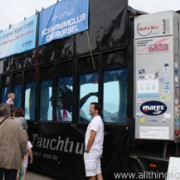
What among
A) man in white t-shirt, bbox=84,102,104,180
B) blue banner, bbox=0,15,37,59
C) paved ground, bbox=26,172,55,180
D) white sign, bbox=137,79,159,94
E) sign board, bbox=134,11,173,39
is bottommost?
paved ground, bbox=26,172,55,180

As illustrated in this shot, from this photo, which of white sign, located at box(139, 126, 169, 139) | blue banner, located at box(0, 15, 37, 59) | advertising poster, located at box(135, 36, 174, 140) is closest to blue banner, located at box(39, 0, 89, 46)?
blue banner, located at box(0, 15, 37, 59)

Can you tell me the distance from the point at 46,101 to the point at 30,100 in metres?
0.77

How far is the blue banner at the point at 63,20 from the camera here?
6.60 meters

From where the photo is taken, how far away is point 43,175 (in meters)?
7.88

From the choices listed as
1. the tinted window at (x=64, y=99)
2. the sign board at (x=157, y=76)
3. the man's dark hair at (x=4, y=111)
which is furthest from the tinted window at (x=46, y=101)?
the sign board at (x=157, y=76)

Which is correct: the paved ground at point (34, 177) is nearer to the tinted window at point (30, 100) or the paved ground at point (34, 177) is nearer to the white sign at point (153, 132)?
the tinted window at point (30, 100)

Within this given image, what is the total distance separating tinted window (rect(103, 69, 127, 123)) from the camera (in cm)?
564

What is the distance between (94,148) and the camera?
560 centimetres

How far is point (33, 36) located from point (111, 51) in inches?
111

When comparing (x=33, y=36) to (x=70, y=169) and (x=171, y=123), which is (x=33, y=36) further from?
(x=171, y=123)

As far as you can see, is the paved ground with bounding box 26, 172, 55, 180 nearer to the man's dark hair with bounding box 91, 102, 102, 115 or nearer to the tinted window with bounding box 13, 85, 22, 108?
the tinted window with bounding box 13, 85, 22, 108

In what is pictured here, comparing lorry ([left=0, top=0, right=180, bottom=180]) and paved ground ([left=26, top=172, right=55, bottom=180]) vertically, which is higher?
lorry ([left=0, top=0, right=180, bottom=180])

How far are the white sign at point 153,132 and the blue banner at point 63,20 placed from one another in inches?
92.2

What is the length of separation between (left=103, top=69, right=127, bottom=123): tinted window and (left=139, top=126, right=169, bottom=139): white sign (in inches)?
18.4
